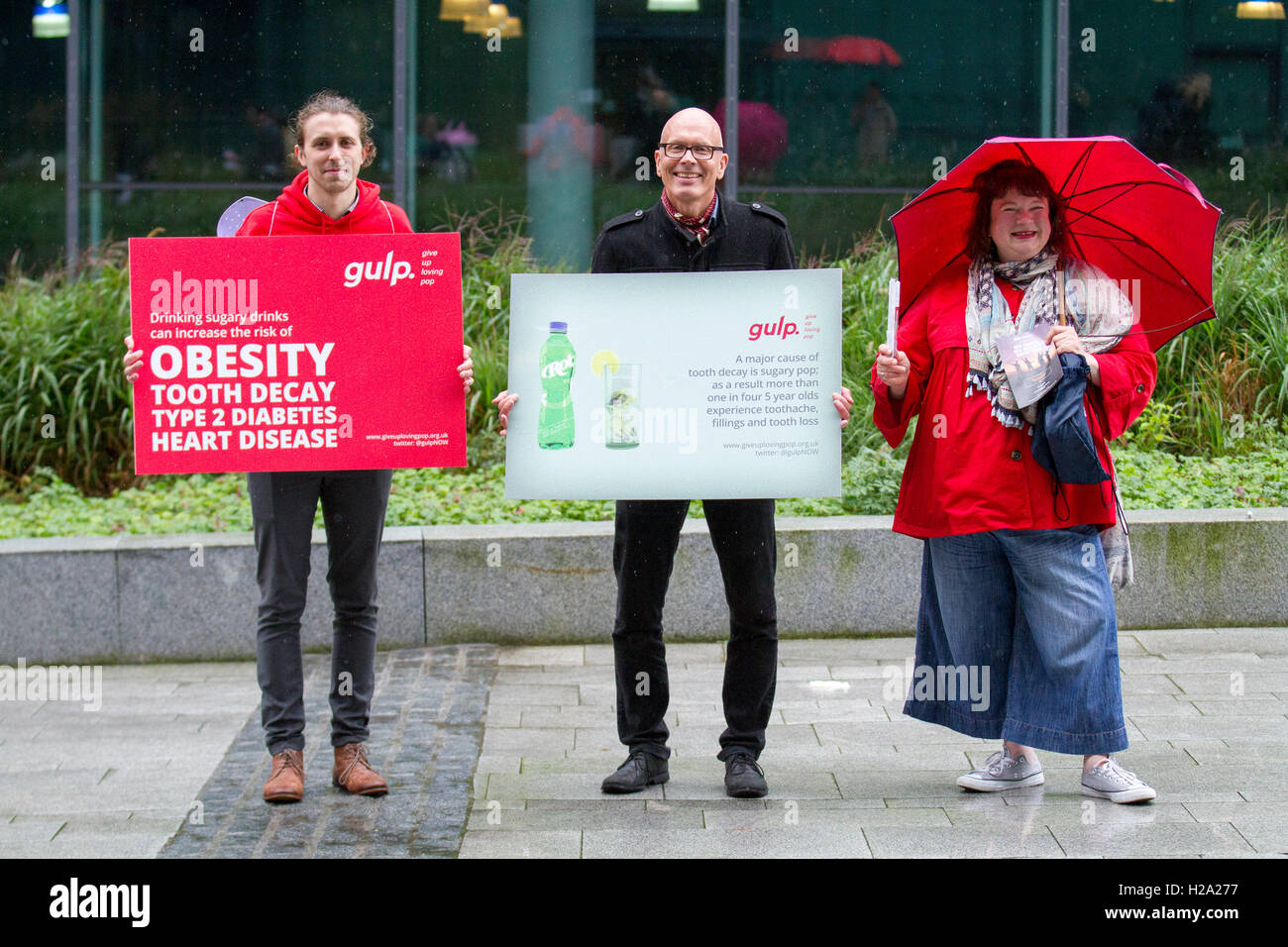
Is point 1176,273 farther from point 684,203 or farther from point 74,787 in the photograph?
point 74,787

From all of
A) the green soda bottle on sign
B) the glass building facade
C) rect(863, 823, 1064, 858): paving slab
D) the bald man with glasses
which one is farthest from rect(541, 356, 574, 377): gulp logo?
the glass building facade

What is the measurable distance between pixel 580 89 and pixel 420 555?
20.9 ft

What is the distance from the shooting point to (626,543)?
16.4ft

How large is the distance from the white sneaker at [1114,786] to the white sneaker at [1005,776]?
171 millimetres

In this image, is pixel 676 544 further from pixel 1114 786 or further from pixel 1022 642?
pixel 1114 786

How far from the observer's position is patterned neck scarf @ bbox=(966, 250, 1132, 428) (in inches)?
184

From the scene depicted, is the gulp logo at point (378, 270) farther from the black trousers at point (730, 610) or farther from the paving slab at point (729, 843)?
the paving slab at point (729, 843)

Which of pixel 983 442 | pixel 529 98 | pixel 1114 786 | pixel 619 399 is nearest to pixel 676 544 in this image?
pixel 619 399

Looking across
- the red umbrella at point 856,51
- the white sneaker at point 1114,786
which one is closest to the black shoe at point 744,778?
the white sneaker at point 1114,786

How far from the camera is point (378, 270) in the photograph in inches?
192

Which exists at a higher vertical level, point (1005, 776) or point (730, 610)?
point (730, 610)

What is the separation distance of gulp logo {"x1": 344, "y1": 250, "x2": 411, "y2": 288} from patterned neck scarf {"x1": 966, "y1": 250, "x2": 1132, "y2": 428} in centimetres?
179

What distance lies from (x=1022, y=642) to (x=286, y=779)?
2.41m

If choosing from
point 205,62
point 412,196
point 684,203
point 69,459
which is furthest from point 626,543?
point 205,62
